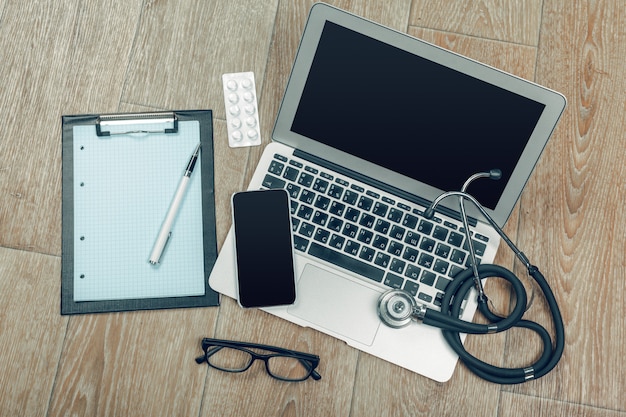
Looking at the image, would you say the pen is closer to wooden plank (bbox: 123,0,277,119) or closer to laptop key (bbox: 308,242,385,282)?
wooden plank (bbox: 123,0,277,119)

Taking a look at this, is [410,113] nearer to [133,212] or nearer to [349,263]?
[349,263]

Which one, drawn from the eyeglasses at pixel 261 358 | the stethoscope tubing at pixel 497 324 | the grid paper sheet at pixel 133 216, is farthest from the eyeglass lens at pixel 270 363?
the stethoscope tubing at pixel 497 324

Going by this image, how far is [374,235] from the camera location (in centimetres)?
89

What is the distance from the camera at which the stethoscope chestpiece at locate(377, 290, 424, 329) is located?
85cm

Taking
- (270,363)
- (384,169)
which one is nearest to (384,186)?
(384,169)

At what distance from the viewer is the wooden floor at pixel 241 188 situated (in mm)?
902

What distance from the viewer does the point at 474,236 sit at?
2.96ft

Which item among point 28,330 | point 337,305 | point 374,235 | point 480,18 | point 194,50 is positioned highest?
point 480,18

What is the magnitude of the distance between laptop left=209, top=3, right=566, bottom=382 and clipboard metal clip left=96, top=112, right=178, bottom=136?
170 millimetres

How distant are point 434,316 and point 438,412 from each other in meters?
0.18

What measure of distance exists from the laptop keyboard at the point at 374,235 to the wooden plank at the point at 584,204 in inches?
6.2

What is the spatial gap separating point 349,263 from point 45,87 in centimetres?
59

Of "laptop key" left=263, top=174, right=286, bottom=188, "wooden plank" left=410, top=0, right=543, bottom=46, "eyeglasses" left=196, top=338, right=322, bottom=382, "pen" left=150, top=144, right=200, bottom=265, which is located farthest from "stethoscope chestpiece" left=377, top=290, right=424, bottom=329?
"wooden plank" left=410, top=0, right=543, bottom=46

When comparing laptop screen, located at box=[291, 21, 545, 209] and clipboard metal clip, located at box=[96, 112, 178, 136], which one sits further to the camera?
clipboard metal clip, located at box=[96, 112, 178, 136]
